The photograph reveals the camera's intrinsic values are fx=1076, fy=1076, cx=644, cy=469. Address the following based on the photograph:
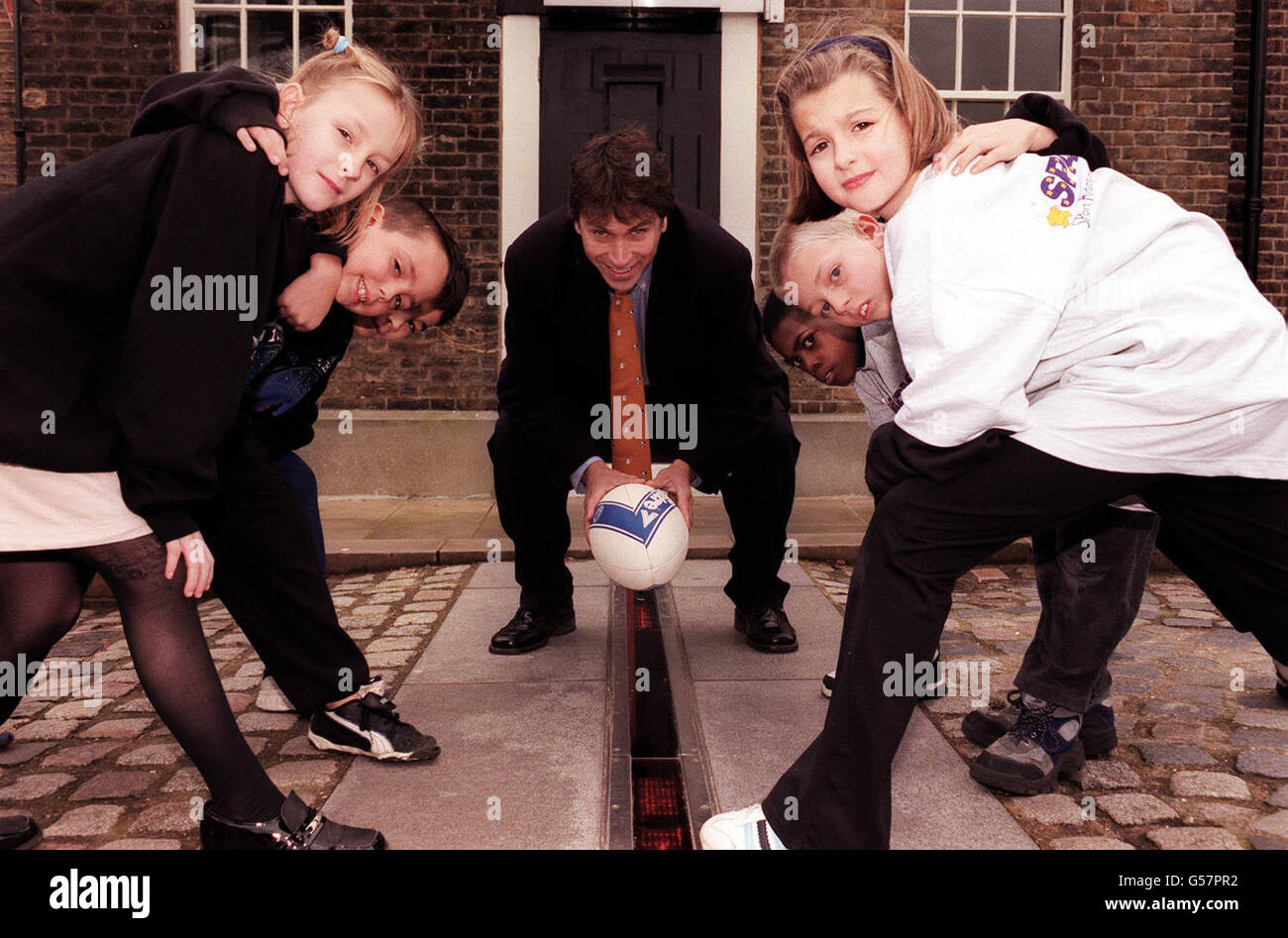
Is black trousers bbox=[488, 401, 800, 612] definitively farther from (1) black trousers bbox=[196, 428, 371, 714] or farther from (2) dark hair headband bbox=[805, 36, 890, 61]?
(2) dark hair headband bbox=[805, 36, 890, 61]

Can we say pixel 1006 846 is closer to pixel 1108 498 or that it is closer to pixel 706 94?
pixel 1108 498

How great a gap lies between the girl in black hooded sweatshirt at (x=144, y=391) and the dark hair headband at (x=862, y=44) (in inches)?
49.4

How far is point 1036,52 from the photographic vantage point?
307 inches

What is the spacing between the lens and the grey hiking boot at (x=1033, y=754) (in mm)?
2678

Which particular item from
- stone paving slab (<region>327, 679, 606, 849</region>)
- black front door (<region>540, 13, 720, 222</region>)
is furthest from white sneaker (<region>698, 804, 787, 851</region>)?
black front door (<region>540, 13, 720, 222</region>)

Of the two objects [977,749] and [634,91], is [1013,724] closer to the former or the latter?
[977,749]

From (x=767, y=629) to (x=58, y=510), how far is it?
8.18ft

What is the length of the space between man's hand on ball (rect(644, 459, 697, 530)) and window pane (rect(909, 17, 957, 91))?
201 inches

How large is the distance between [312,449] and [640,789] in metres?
5.24

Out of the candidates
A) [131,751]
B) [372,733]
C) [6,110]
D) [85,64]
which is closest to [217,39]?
[85,64]

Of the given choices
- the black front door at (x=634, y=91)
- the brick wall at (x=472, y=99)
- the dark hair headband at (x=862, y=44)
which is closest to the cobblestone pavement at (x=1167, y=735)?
the dark hair headband at (x=862, y=44)
